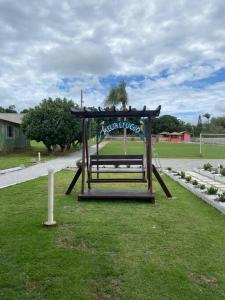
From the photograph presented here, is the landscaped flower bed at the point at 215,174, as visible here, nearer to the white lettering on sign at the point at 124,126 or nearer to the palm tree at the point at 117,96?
the white lettering on sign at the point at 124,126

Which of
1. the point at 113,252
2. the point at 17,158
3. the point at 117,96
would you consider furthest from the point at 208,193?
the point at 117,96

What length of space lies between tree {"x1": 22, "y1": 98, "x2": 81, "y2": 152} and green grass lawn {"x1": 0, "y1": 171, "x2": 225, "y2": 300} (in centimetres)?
1677

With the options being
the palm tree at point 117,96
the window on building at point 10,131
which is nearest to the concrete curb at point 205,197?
the window on building at point 10,131

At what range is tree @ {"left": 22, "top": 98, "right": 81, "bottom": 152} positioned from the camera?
23.2 m

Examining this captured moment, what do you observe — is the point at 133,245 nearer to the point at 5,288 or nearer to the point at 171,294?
the point at 171,294

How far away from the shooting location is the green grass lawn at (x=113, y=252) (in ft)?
10.5

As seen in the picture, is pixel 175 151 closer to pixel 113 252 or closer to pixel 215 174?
pixel 215 174

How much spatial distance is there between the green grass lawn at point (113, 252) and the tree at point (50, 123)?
1677cm

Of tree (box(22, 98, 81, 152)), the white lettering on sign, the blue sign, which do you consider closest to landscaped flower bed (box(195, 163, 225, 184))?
the blue sign

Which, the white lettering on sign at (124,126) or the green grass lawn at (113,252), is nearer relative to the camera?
the green grass lawn at (113,252)

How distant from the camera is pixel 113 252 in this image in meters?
4.16

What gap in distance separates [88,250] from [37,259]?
2.17 feet

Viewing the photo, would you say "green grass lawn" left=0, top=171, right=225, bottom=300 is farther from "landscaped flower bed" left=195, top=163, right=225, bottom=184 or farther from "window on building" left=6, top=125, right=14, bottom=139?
"window on building" left=6, top=125, right=14, bottom=139

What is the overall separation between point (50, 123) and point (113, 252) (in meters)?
19.9
